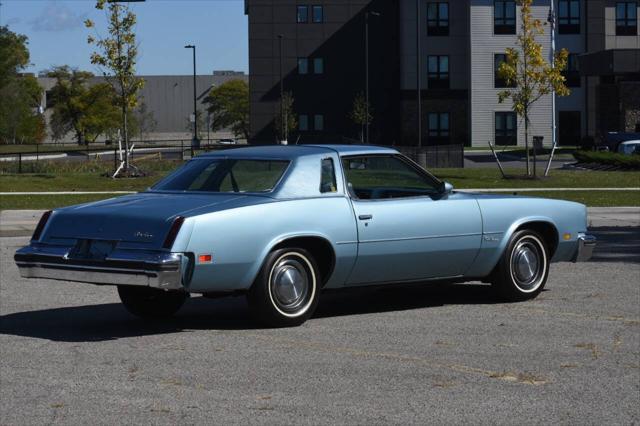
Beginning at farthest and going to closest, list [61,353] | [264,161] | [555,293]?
[555,293], [264,161], [61,353]

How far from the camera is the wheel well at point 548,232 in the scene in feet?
39.5

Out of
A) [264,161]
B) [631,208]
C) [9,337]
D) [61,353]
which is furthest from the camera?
[631,208]

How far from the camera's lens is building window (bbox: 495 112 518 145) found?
8144 centimetres

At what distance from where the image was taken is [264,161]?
1105 cm

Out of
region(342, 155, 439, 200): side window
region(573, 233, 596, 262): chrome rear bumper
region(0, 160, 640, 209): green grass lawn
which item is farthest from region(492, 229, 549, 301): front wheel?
region(0, 160, 640, 209): green grass lawn

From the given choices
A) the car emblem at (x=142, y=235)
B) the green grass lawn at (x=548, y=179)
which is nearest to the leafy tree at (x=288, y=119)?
the green grass lawn at (x=548, y=179)

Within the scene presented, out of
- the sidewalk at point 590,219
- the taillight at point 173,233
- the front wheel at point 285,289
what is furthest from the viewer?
the sidewalk at point 590,219

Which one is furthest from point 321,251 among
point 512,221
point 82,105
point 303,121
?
point 82,105

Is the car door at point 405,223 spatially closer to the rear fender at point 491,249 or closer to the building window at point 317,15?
the rear fender at point 491,249

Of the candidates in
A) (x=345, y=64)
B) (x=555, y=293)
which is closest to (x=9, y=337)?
(x=555, y=293)

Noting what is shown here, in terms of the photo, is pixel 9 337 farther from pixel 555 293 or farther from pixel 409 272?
pixel 555 293

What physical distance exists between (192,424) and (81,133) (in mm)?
108289

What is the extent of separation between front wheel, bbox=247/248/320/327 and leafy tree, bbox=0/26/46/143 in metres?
101

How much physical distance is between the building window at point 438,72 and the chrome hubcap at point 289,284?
74.3 metres
